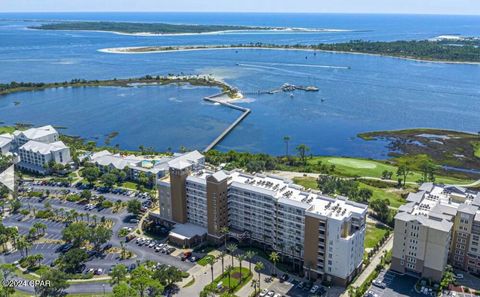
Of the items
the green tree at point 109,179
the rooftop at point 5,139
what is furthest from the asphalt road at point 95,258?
the rooftop at point 5,139

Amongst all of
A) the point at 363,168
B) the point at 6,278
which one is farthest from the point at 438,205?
the point at 6,278

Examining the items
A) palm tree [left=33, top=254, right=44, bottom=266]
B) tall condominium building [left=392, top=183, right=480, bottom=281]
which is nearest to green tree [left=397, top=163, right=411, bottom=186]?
tall condominium building [left=392, top=183, right=480, bottom=281]

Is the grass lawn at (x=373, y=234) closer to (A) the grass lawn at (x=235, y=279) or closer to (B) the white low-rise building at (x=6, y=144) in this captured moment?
(A) the grass lawn at (x=235, y=279)

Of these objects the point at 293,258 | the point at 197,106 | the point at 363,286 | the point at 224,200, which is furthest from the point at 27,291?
the point at 197,106

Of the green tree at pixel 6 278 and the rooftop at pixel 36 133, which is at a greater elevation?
the rooftop at pixel 36 133

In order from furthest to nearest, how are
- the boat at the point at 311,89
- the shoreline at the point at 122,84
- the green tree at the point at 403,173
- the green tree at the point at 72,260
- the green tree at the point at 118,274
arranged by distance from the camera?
the shoreline at the point at 122,84 < the boat at the point at 311,89 < the green tree at the point at 403,173 < the green tree at the point at 72,260 < the green tree at the point at 118,274

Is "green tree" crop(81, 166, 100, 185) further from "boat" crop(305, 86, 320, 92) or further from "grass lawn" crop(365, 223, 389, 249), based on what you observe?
"boat" crop(305, 86, 320, 92)

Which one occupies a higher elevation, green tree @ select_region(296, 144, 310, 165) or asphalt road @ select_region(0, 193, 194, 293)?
green tree @ select_region(296, 144, 310, 165)
